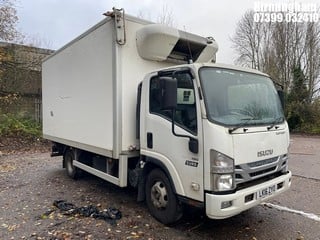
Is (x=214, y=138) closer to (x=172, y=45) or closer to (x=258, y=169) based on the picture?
(x=258, y=169)

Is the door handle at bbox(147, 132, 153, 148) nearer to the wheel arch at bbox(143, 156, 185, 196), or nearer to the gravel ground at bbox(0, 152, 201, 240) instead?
the wheel arch at bbox(143, 156, 185, 196)

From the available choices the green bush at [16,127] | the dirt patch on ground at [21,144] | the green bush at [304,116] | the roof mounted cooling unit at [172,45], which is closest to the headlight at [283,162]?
the roof mounted cooling unit at [172,45]

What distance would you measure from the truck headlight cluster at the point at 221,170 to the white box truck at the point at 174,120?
12 millimetres

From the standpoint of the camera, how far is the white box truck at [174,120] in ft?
11.1

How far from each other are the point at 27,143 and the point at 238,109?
11.9 m

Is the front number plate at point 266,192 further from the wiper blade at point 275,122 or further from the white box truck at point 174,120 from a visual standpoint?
the wiper blade at point 275,122

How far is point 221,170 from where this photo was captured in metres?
3.29

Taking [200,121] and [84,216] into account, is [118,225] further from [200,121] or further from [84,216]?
[200,121]

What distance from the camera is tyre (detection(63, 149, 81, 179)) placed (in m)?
6.87

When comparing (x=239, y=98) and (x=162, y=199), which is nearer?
(x=239, y=98)

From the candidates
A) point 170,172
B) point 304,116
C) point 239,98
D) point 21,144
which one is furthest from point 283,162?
point 304,116

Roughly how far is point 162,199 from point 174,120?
1223 mm

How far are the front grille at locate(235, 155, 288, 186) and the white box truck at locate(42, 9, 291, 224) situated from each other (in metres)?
0.01

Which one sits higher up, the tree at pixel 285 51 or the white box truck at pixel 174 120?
the tree at pixel 285 51
